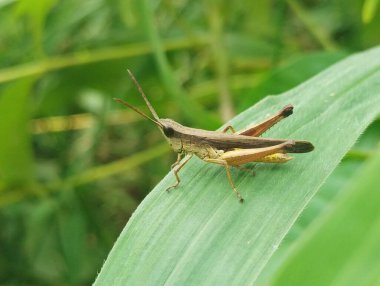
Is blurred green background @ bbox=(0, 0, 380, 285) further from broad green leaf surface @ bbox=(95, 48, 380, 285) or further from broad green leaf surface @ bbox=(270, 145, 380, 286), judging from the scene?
broad green leaf surface @ bbox=(270, 145, 380, 286)

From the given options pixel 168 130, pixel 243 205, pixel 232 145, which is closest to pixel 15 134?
pixel 168 130

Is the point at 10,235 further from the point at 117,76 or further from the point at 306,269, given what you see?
the point at 306,269

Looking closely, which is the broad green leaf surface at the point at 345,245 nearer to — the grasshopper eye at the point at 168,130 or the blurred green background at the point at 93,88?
the grasshopper eye at the point at 168,130

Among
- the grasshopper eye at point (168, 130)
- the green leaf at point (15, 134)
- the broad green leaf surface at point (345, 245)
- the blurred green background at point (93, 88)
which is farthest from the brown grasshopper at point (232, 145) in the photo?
the green leaf at point (15, 134)

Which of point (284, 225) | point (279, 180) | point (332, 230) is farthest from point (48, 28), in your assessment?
point (332, 230)

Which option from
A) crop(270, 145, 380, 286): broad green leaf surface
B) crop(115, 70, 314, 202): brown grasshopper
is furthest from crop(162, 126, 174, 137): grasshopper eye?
crop(270, 145, 380, 286): broad green leaf surface

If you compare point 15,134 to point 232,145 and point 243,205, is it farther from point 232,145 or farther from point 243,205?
point 243,205
